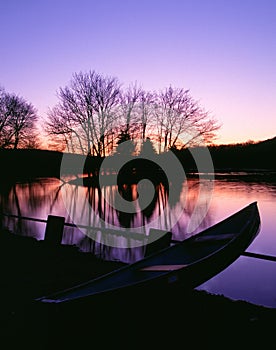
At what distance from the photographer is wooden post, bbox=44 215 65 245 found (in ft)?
28.3

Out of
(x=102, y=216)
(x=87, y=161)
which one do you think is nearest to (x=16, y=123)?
(x=87, y=161)

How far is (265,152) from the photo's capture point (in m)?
71.3

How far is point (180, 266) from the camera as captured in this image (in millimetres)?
5281

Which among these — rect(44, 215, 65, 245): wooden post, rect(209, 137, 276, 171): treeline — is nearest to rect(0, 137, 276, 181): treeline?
rect(209, 137, 276, 171): treeline

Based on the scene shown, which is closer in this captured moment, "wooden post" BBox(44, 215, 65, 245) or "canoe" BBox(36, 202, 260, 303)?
"canoe" BBox(36, 202, 260, 303)

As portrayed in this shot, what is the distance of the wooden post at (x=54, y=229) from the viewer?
8.63m

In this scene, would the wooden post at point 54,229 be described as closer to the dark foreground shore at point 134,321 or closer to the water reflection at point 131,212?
the dark foreground shore at point 134,321

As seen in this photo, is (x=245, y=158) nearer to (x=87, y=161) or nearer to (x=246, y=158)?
(x=246, y=158)

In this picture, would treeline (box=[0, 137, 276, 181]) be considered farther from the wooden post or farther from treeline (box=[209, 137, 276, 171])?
the wooden post

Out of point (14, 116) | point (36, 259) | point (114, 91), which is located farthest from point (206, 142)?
point (36, 259)

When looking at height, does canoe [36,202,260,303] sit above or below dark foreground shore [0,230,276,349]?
above

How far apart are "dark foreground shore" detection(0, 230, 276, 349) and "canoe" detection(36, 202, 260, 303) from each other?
0.16 m

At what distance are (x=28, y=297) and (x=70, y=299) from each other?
232cm

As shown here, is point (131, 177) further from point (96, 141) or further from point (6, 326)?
point (6, 326)
